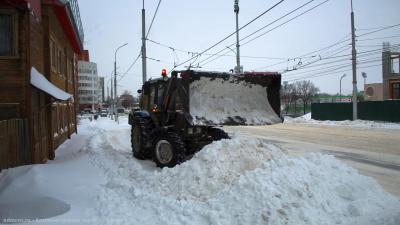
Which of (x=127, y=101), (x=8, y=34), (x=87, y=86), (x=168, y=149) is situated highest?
(x=87, y=86)

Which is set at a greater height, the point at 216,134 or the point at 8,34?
the point at 8,34

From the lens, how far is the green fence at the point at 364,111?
31.1m

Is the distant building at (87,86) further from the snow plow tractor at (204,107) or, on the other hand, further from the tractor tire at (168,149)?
the tractor tire at (168,149)

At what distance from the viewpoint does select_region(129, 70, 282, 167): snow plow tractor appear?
924 cm

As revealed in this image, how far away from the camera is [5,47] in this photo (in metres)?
9.78

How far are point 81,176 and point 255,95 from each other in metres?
4.90

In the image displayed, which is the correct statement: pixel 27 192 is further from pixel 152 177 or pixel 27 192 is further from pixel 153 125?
pixel 153 125

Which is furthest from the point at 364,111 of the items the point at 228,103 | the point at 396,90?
the point at 228,103

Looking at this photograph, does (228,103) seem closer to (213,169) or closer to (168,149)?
(168,149)

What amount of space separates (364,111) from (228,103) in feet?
93.5

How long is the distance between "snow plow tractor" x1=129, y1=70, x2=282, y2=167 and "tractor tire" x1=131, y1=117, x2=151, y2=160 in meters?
1.03

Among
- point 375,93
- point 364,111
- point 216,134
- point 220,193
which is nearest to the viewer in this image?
point 220,193

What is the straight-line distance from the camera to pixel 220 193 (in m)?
6.25

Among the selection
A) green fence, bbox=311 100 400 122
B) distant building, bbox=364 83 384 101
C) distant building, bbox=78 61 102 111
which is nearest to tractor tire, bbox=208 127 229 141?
green fence, bbox=311 100 400 122
